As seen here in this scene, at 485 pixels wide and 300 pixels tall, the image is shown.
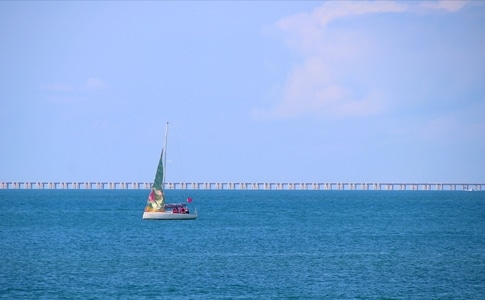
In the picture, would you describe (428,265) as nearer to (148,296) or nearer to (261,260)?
(261,260)

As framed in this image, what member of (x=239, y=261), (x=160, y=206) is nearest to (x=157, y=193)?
(x=160, y=206)

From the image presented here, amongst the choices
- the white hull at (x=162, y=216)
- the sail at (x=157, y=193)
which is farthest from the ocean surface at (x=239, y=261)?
the sail at (x=157, y=193)

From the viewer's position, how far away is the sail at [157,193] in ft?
348

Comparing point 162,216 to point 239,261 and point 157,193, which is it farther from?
point 239,261

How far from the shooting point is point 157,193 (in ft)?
354

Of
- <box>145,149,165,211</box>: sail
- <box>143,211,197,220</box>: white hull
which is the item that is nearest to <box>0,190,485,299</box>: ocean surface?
<box>143,211,197,220</box>: white hull

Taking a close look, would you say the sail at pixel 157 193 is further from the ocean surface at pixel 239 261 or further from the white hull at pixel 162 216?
the ocean surface at pixel 239 261

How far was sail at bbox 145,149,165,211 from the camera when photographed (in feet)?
348

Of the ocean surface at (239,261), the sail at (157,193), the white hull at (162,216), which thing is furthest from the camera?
the white hull at (162,216)

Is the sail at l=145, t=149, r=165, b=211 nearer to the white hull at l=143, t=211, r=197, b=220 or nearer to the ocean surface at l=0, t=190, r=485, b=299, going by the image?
the white hull at l=143, t=211, r=197, b=220

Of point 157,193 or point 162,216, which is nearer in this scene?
point 157,193

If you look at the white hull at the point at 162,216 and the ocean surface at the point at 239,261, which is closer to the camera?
the ocean surface at the point at 239,261

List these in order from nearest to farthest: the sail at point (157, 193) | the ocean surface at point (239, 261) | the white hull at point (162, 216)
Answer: the ocean surface at point (239, 261)
the sail at point (157, 193)
the white hull at point (162, 216)

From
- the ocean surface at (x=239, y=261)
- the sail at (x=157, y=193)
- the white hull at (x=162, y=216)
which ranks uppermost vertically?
the sail at (x=157, y=193)
